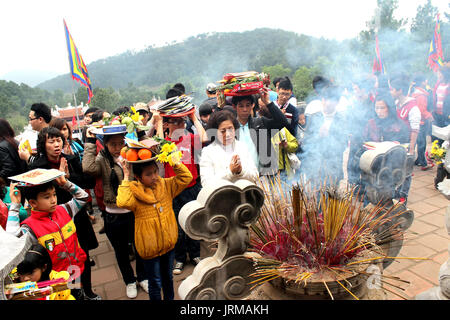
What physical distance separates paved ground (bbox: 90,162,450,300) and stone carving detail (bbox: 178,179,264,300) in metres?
1.38

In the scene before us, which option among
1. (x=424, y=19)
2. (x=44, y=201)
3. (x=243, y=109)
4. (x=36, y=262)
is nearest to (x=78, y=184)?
(x=44, y=201)

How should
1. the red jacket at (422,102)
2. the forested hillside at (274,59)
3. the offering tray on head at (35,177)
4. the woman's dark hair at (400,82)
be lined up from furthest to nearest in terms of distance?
the red jacket at (422,102), the forested hillside at (274,59), the woman's dark hair at (400,82), the offering tray on head at (35,177)

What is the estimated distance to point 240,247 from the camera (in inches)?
74.7

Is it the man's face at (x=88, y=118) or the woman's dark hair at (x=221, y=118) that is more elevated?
the woman's dark hair at (x=221, y=118)

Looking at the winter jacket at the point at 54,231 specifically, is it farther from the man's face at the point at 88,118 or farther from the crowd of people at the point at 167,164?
the man's face at the point at 88,118

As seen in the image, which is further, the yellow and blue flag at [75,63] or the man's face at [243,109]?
the yellow and blue flag at [75,63]

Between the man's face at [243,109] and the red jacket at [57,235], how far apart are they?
6.48ft

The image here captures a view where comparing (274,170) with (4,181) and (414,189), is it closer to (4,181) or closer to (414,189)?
(4,181)

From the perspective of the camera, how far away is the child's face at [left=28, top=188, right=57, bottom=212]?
233 centimetres

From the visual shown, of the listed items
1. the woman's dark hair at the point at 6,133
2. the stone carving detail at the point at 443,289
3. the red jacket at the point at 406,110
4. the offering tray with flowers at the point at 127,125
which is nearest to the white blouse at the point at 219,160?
the offering tray with flowers at the point at 127,125

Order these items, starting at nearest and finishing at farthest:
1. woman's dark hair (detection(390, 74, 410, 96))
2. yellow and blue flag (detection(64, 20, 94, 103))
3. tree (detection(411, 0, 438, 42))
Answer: woman's dark hair (detection(390, 74, 410, 96)), yellow and blue flag (detection(64, 20, 94, 103)), tree (detection(411, 0, 438, 42))

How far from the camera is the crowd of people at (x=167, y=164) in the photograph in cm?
248

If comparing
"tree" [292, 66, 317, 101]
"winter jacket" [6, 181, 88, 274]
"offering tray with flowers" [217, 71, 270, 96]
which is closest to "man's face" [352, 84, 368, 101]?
"tree" [292, 66, 317, 101]

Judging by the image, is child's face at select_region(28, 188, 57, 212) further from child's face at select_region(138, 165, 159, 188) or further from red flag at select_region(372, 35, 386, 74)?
red flag at select_region(372, 35, 386, 74)
